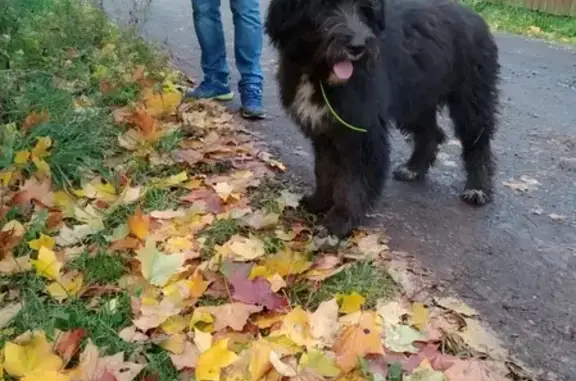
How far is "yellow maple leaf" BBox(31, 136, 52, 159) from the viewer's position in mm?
3906

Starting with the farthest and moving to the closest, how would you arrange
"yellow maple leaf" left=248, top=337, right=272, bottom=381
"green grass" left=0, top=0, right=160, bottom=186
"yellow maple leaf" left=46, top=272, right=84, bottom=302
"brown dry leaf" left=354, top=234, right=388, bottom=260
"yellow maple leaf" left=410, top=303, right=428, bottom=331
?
"green grass" left=0, top=0, right=160, bottom=186 < "brown dry leaf" left=354, top=234, right=388, bottom=260 < "yellow maple leaf" left=46, top=272, right=84, bottom=302 < "yellow maple leaf" left=410, top=303, right=428, bottom=331 < "yellow maple leaf" left=248, top=337, right=272, bottom=381

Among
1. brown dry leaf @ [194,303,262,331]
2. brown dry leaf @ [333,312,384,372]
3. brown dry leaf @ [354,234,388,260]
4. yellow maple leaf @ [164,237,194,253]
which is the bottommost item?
brown dry leaf @ [354,234,388,260]

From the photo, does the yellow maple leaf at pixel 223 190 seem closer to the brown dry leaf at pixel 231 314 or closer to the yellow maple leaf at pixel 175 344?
the brown dry leaf at pixel 231 314

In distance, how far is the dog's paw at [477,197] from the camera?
13.9 feet

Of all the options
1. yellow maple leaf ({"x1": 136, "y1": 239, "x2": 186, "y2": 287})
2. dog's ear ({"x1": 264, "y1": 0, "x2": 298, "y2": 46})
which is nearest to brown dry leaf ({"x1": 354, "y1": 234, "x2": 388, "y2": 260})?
yellow maple leaf ({"x1": 136, "y1": 239, "x2": 186, "y2": 287})

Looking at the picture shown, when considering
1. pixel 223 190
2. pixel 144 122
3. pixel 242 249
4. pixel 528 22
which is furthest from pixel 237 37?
pixel 528 22

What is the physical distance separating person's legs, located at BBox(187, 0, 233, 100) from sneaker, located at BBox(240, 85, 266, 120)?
296 millimetres

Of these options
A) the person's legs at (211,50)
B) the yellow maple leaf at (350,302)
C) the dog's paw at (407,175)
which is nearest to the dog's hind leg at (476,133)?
the dog's paw at (407,175)

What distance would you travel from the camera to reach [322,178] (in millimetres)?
3873

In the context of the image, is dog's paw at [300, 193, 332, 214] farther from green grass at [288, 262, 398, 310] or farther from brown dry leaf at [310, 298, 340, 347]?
brown dry leaf at [310, 298, 340, 347]

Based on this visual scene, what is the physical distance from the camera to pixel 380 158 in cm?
373

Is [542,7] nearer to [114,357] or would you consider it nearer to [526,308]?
[526,308]

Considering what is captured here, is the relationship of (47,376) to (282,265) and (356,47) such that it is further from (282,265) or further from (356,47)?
(356,47)

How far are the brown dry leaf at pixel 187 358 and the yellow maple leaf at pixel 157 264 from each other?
46 centimetres
